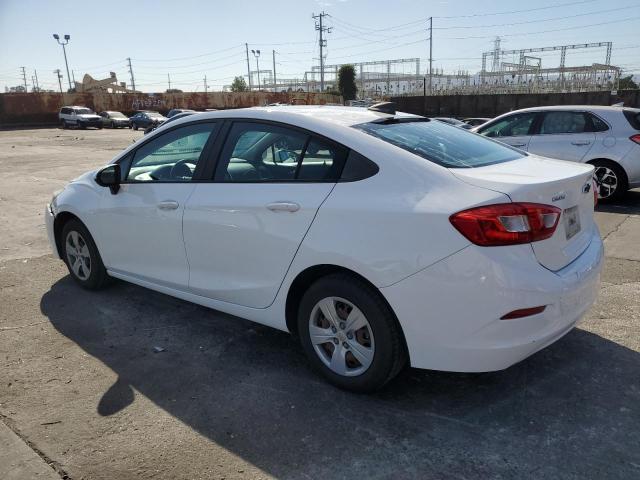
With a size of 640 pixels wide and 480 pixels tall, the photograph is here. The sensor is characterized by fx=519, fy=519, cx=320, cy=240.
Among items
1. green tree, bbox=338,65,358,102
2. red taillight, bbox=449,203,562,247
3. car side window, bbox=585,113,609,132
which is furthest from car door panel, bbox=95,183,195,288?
green tree, bbox=338,65,358,102

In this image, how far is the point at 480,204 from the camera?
98.5 inches

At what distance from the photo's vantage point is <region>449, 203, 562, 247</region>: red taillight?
8.07ft

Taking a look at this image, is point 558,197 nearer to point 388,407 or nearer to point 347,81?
point 388,407

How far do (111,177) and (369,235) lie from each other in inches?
96.4

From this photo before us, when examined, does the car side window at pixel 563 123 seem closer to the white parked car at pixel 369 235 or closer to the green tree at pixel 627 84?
the white parked car at pixel 369 235

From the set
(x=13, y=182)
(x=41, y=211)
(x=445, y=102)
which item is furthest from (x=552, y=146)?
(x=445, y=102)

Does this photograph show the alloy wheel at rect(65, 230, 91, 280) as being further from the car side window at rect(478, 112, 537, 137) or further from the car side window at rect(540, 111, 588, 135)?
the car side window at rect(540, 111, 588, 135)

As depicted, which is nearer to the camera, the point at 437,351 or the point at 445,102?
the point at 437,351

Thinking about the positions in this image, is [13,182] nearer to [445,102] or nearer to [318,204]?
[318,204]

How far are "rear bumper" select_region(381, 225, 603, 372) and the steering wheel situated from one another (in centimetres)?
185

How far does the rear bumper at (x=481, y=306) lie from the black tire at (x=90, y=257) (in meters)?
2.98

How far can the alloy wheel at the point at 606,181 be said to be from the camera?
8234 millimetres

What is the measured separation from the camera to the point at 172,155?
13.4 ft

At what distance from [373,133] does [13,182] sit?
467 inches
